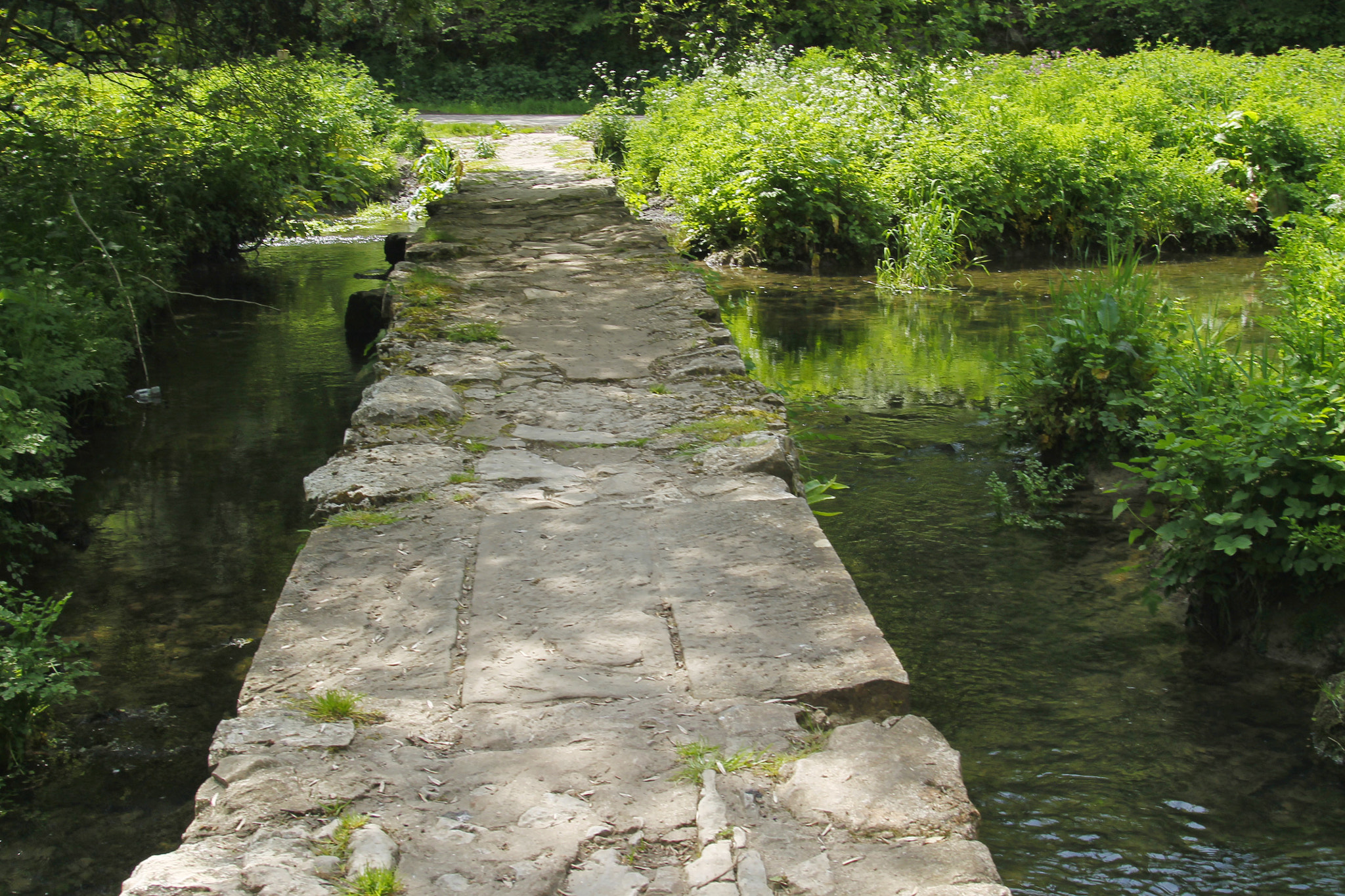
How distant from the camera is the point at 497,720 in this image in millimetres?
2000

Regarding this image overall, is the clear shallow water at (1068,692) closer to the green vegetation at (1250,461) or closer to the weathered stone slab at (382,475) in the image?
the green vegetation at (1250,461)

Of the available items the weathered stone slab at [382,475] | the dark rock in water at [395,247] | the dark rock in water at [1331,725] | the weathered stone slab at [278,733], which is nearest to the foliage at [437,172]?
the dark rock in water at [395,247]

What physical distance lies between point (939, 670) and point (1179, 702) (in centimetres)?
73

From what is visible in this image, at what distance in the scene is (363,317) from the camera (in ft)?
26.9

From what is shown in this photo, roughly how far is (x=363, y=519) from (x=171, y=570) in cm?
213

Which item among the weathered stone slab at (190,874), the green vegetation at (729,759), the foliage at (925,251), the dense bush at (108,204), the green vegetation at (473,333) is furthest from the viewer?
the foliage at (925,251)

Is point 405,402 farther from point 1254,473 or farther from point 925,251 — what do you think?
point 925,251

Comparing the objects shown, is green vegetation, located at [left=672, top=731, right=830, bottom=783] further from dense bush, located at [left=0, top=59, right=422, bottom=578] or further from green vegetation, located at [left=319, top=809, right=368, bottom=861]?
dense bush, located at [left=0, top=59, right=422, bottom=578]

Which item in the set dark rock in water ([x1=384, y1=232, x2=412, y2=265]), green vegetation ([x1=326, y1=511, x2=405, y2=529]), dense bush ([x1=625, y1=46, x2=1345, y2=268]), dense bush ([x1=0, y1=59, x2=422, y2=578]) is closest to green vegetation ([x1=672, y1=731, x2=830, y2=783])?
green vegetation ([x1=326, y1=511, x2=405, y2=529])

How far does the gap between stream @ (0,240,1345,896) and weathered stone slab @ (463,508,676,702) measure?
1147mm

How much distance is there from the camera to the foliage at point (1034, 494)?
4.79 m

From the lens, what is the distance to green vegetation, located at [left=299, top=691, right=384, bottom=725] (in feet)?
6.53

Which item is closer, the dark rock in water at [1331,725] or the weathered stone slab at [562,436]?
the dark rock in water at [1331,725]

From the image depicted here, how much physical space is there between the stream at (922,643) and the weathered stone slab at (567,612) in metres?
1.15
